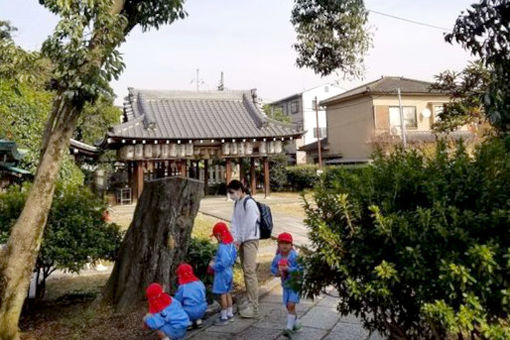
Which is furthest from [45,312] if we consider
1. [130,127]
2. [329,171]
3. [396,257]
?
[130,127]

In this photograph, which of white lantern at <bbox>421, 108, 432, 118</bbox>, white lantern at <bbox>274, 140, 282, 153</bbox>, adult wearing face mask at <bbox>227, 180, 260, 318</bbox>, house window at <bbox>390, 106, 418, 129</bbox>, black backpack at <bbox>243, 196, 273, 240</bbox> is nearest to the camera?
adult wearing face mask at <bbox>227, 180, 260, 318</bbox>

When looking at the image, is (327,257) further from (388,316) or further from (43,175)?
(43,175)

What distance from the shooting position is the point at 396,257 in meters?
2.58

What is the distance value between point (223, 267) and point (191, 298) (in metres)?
0.66

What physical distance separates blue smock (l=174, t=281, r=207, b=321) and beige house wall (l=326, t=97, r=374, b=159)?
25.2 m

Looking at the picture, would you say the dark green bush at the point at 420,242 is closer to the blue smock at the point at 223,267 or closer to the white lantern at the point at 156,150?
the blue smock at the point at 223,267

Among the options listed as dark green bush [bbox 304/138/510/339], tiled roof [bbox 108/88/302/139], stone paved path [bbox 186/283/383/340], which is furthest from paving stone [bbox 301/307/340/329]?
tiled roof [bbox 108/88/302/139]

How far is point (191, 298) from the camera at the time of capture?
14.2 ft

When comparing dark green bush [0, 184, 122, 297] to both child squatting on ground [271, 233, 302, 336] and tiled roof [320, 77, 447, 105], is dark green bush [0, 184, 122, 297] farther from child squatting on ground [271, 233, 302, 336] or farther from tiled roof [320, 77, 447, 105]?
tiled roof [320, 77, 447, 105]

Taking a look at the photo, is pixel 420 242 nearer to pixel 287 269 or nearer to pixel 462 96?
pixel 287 269

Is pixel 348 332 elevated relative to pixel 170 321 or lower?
lower

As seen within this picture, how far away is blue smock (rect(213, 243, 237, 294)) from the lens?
487 cm

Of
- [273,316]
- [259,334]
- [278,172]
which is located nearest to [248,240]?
[273,316]

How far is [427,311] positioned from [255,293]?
2955 mm
